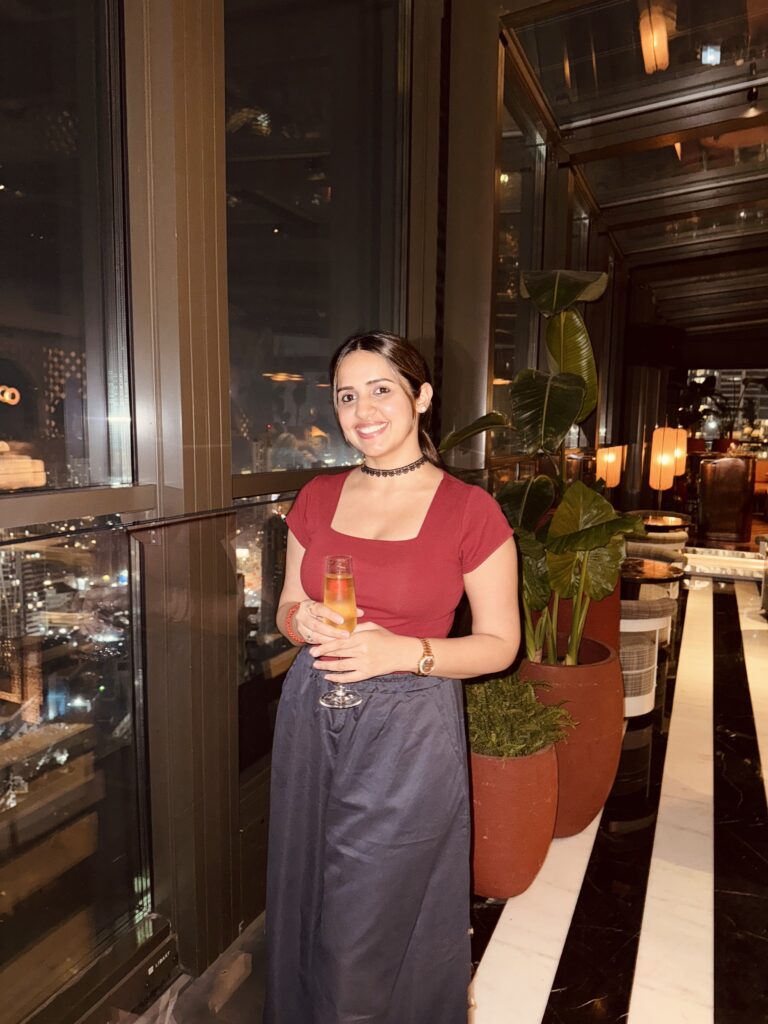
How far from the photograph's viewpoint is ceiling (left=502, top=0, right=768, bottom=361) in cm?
376

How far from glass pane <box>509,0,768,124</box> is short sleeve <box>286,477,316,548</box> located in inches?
123

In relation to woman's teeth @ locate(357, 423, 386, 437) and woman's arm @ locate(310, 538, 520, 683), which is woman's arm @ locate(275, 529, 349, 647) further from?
A: woman's teeth @ locate(357, 423, 386, 437)

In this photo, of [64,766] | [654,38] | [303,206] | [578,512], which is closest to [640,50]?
[654,38]

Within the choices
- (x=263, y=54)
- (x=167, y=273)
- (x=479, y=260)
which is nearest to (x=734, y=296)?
(x=479, y=260)

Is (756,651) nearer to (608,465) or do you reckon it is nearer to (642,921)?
(608,465)

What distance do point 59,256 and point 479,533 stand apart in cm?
115

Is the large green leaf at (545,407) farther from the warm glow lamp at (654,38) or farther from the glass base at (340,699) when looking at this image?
the warm glow lamp at (654,38)

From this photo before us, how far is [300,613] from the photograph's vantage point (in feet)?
4.54

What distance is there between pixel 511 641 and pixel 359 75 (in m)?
2.60

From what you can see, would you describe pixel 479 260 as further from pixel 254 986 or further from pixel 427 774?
pixel 254 986

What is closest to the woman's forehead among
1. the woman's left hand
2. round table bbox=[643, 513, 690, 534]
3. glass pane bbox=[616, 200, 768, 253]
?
the woman's left hand

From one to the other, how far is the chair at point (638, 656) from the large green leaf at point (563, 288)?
1.94m

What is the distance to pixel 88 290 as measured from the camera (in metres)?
1.68

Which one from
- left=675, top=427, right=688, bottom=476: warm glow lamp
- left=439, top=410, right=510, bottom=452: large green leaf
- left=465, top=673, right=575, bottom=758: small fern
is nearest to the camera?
left=465, top=673, right=575, bottom=758: small fern
